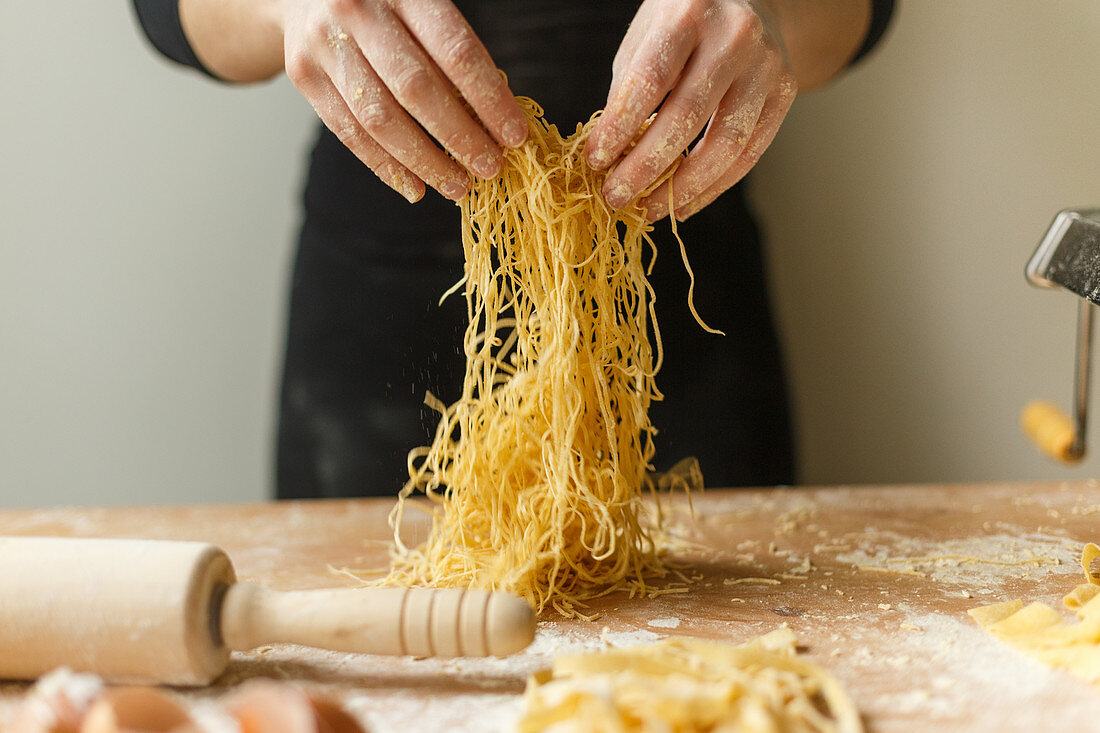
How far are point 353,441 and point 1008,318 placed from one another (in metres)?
1.35

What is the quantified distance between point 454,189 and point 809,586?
587 mm

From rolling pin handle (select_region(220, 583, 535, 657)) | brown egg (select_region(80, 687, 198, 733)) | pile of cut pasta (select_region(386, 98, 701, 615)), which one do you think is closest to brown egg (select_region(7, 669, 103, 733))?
brown egg (select_region(80, 687, 198, 733))

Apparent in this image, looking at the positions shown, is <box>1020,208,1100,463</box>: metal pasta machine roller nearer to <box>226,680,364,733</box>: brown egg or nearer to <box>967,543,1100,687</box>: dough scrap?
<box>967,543,1100,687</box>: dough scrap

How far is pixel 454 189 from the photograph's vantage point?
94 centimetres

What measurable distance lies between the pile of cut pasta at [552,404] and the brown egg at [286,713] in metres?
0.32

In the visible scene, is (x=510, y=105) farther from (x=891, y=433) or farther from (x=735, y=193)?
(x=891, y=433)

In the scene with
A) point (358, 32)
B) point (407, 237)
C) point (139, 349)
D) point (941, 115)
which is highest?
point (941, 115)

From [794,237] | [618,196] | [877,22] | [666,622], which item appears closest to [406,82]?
[618,196]

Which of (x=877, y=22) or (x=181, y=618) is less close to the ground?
(x=877, y=22)

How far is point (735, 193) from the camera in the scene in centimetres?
157

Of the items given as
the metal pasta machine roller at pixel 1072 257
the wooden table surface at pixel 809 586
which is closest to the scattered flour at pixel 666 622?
the wooden table surface at pixel 809 586

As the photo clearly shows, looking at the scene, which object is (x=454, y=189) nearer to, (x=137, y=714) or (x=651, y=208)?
(x=651, y=208)

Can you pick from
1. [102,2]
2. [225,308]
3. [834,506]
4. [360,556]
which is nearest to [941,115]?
[834,506]

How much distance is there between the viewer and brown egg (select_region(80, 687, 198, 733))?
574 mm
